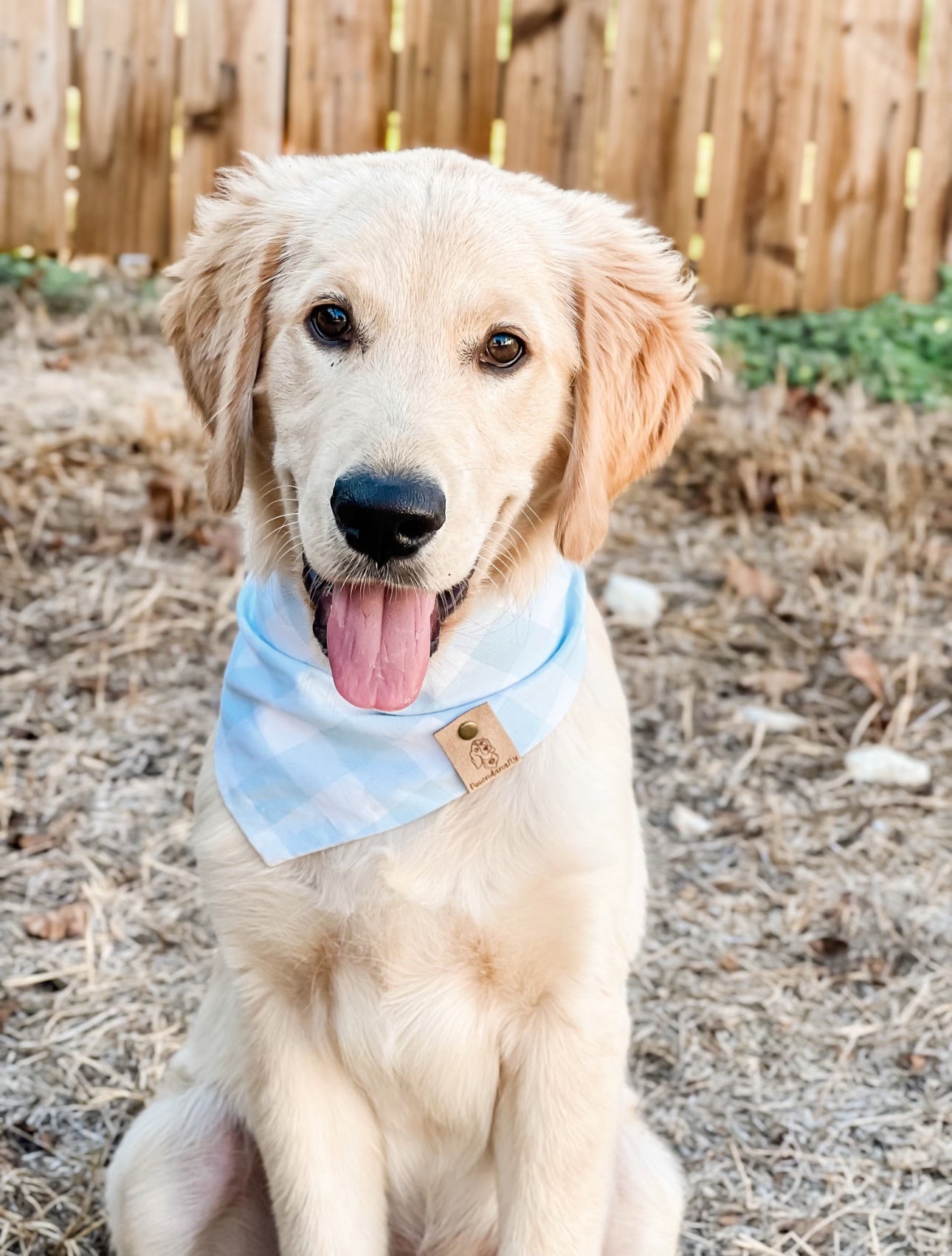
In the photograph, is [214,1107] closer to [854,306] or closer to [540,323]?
[540,323]

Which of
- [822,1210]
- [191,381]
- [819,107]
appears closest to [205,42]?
[819,107]

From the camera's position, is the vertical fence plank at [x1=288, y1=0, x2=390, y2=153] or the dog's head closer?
the dog's head

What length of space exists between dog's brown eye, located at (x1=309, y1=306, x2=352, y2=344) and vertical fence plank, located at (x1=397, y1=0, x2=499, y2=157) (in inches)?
164

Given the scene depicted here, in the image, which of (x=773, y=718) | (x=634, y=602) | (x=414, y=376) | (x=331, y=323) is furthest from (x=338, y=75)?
(x=414, y=376)

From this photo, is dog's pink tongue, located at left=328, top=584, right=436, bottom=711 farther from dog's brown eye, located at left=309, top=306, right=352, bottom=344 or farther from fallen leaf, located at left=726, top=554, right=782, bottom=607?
fallen leaf, located at left=726, top=554, right=782, bottom=607

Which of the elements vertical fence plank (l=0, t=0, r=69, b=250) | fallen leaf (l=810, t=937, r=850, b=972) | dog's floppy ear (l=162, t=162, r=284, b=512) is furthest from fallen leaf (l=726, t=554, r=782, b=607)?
vertical fence plank (l=0, t=0, r=69, b=250)

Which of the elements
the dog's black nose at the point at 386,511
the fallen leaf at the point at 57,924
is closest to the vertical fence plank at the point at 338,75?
the fallen leaf at the point at 57,924

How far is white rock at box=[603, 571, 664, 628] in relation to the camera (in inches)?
178

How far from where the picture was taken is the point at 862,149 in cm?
627

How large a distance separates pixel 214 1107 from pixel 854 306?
5.02 meters

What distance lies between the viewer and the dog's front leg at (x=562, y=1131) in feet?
7.04

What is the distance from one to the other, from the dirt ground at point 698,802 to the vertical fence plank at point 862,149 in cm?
102

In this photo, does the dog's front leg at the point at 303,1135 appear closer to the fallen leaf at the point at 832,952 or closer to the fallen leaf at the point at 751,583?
the fallen leaf at the point at 832,952

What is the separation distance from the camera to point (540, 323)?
2193 mm
